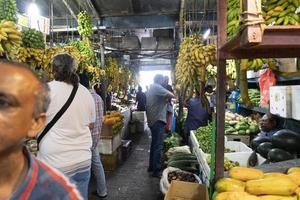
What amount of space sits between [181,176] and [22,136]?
3.55 m

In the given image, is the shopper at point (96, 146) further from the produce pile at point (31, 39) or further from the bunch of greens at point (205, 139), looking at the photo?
the bunch of greens at point (205, 139)

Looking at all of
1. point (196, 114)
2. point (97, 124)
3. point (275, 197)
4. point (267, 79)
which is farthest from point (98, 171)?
point (275, 197)

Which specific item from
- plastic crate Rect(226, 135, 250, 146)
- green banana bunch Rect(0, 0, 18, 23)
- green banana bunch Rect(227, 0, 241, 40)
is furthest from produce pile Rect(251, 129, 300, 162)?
green banana bunch Rect(0, 0, 18, 23)

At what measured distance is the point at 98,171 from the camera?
469 cm

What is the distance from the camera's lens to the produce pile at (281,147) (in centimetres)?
322

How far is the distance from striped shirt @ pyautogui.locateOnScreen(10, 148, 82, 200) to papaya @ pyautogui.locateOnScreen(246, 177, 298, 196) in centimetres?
133

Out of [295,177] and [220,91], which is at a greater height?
[220,91]

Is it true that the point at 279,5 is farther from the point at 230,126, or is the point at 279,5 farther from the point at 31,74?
the point at 230,126

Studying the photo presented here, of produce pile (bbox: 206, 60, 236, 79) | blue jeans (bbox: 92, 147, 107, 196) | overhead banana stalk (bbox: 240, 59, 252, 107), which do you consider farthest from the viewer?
produce pile (bbox: 206, 60, 236, 79)

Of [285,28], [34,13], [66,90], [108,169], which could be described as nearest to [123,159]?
[108,169]

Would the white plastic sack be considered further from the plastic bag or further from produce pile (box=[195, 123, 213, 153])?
the plastic bag

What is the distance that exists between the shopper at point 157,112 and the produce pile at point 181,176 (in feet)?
5.31

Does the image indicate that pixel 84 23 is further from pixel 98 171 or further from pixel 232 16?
pixel 232 16

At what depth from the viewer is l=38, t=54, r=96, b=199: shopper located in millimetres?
2770
